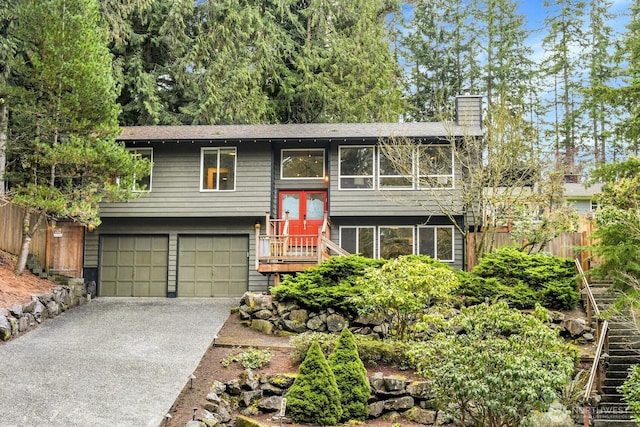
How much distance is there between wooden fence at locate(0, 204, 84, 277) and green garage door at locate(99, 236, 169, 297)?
0.79m

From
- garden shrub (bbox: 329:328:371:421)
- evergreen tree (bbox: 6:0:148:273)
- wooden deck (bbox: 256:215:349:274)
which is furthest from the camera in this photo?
wooden deck (bbox: 256:215:349:274)

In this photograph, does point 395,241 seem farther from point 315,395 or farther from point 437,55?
point 437,55

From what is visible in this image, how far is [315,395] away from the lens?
1001cm

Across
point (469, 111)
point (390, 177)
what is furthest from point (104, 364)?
point (469, 111)

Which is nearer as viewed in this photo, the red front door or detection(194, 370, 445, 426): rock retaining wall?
detection(194, 370, 445, 426): rock retaining wall

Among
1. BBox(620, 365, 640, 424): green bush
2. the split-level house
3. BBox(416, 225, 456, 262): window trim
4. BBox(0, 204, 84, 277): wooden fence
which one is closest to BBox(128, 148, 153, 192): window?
the split-level house

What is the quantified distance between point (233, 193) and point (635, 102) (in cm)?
1121

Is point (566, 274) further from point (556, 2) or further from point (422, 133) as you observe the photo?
point (556, 2)

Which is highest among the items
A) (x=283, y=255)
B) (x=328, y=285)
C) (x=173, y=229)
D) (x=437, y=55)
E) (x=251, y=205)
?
(x=437, y=55)

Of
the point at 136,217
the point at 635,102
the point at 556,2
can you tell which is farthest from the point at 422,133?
the point at 556,2

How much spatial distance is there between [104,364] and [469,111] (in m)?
13.4

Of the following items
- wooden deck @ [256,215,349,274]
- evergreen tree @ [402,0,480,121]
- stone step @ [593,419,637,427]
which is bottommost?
stone step @ [593,419,637,427]

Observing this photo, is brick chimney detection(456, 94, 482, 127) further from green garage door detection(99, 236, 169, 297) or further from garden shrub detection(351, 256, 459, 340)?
green garage door detection(99, 236, 169, 297)

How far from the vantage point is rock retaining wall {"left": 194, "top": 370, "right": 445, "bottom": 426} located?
1052 centimetres
